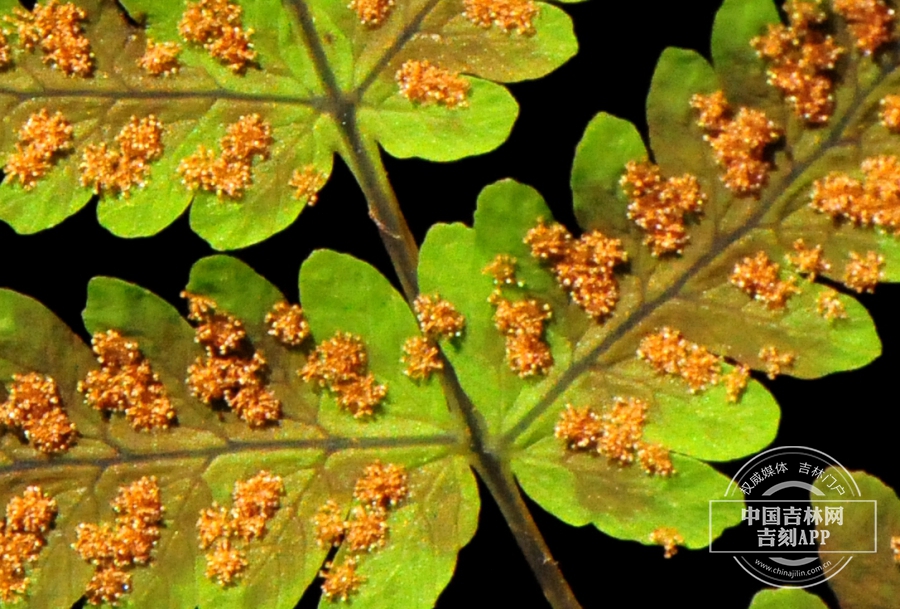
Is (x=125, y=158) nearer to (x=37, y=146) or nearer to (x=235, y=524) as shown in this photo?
(x=37, y=146)

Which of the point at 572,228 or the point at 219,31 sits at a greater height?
the point at 219,31

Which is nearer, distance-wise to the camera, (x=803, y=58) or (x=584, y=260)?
(x=803, y=58)

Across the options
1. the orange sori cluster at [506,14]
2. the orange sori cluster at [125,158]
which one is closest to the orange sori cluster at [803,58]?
the orange sori cluster at [506,14]

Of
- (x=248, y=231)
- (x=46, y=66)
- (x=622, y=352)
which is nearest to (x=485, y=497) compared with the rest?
(x=622, y=352)

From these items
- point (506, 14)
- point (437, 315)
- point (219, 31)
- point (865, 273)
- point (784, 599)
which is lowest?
point (784, 599)

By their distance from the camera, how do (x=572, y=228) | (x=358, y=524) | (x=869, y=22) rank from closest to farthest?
(x=869, y=22)
(x=358, y=524)
(x=572, y=228)

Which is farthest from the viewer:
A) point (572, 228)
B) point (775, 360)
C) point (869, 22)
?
point (572, 228)

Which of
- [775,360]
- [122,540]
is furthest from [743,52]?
[122,540]
